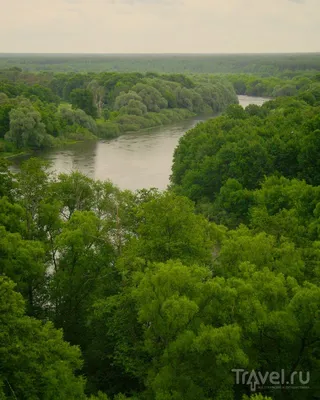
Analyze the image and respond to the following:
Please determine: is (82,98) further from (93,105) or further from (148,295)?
(148,295)

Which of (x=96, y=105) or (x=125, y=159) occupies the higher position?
(x=96, y=105)

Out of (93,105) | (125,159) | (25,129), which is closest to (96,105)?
(93,105)

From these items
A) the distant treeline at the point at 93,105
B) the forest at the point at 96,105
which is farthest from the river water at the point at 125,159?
the distant treeline at the point at 93,105

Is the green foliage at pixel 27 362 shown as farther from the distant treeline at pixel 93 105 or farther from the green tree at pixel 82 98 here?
the green tree at pixel 82 98

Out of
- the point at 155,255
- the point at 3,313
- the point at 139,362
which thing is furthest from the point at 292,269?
the point at 3,313

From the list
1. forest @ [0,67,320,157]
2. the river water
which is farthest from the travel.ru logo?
forest @ [0,67,320,157]
